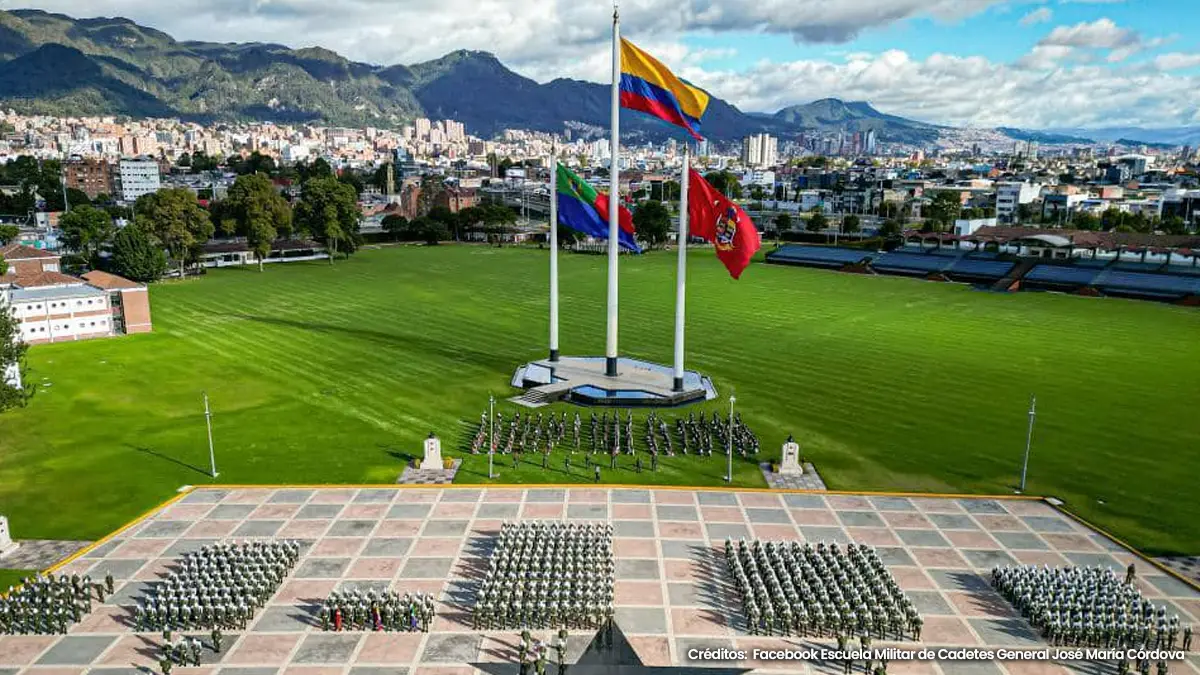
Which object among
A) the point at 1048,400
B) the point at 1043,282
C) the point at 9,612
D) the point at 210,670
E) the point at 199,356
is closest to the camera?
the point at 210,670

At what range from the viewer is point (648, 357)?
5575 cm

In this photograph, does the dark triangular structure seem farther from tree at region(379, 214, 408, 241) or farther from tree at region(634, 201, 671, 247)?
tree at region(379, 214, 408, 241)

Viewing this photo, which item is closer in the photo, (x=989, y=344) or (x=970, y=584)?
(x=970, y=584)

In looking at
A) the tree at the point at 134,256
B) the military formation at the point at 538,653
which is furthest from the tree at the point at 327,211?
the military formation at the point at 538,653

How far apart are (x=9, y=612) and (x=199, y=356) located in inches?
1406

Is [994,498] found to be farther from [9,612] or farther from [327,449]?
[9,612]

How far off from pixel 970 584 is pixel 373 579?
20.0 metres

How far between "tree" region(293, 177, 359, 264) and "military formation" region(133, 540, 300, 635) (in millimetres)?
88380

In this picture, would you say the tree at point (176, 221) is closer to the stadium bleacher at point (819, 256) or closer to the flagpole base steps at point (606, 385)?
the flagpole base steps at point (606, 385)

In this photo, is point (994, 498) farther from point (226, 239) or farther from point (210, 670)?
point (226, 239)

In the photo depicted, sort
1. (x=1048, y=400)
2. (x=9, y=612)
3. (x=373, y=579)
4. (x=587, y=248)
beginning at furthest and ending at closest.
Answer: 1. (x=587, y=248)
2. (x=1048, y=400)
3. (x=373, y=579)
4. (x=9, y=612)

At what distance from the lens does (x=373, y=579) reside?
83.5 ft

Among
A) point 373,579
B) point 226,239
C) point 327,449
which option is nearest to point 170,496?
point 327,449

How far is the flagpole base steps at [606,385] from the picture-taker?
4419 centimetres
